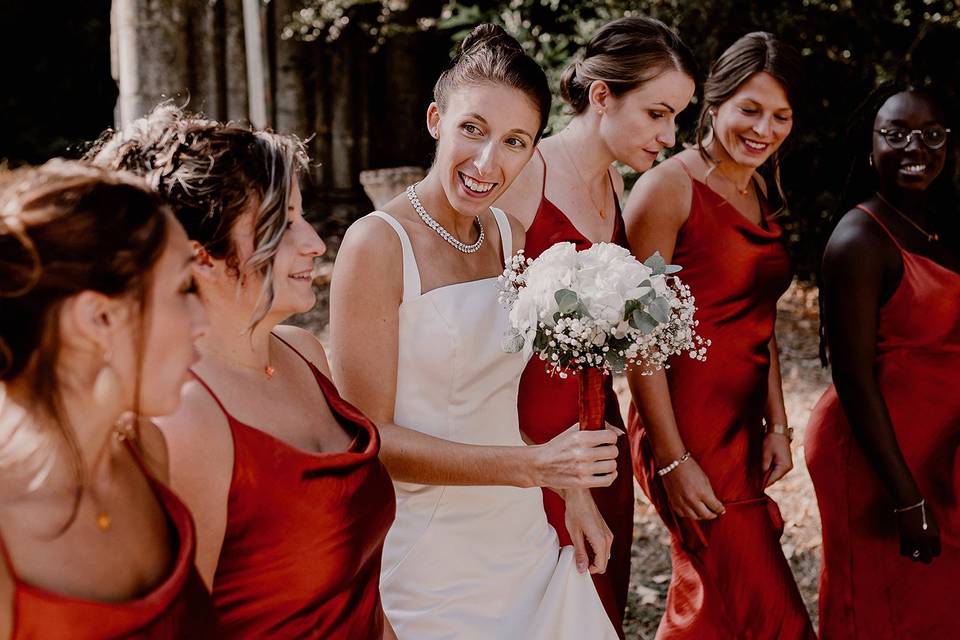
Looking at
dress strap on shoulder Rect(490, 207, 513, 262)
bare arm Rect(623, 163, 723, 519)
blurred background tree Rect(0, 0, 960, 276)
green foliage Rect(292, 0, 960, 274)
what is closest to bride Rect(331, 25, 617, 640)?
dress strap on shoulder Rect(490, 207, 513, 262)

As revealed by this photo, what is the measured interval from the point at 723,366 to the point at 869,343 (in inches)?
21.1

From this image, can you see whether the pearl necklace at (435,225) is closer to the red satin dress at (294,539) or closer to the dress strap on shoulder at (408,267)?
the dress strap on shoulder at (408,267)

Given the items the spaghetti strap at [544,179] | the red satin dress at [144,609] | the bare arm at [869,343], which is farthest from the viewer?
the spaghetti strap at [544,179]

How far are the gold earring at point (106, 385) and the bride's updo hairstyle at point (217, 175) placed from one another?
55 cm

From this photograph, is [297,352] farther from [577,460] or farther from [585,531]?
[585,531]

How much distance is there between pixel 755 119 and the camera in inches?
140

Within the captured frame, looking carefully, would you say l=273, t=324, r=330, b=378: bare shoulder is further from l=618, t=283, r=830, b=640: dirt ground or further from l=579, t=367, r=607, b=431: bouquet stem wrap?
l=618, t=283, r=830, b=640: dirt ground

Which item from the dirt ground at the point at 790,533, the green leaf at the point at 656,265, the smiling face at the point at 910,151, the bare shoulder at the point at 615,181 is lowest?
the dirt ground at the point at 790,533

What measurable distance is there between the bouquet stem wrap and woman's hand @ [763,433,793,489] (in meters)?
1.53

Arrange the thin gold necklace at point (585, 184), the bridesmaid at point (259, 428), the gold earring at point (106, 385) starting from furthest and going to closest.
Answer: the thin gold necklace at point (585, 184), the bridesmaid at point (259, 428), the gold earring at point (106, 385)

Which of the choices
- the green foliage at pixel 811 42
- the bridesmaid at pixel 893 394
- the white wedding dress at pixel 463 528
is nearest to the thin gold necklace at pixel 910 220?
the bridesmaid at pixel 893 394

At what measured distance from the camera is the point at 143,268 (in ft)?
5.18

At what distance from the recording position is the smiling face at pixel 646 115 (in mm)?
3383

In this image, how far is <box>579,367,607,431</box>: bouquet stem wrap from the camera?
2.57 m
